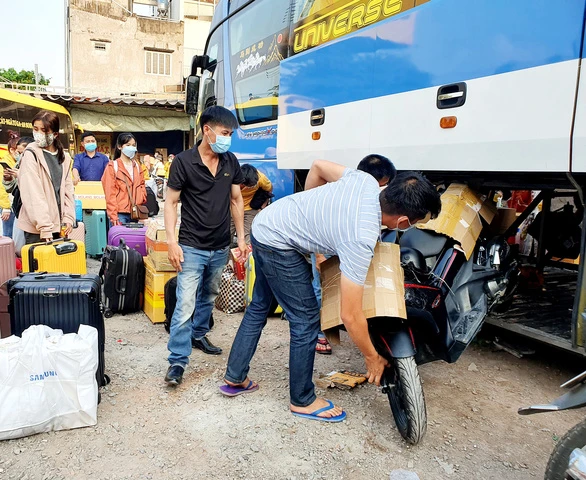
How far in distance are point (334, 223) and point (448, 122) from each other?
1322 mm

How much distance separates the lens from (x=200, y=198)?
3.00 m

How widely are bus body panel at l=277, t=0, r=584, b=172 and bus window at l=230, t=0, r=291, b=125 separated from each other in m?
0.93

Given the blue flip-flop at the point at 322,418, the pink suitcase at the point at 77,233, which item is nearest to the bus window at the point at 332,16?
the blue flip-flop at the point at 322,418

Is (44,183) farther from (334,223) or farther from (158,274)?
(334,223)

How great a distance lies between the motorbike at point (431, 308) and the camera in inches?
92.3

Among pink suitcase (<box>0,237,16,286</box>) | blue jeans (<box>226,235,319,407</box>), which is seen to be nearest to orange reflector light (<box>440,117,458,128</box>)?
blue jeans (<box>226,235,319,407</box>)

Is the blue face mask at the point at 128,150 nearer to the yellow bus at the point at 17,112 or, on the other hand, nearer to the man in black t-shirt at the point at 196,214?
the man in black t-shirt at the point at 196,214

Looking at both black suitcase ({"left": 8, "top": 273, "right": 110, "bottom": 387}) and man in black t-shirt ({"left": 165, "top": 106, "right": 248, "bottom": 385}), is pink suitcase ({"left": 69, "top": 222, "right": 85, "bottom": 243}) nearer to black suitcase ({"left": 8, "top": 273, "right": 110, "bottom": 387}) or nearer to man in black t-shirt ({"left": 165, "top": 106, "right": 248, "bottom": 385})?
black suitcase ({"left": 8, "top": 273, "right": 110, "bottom": 387})

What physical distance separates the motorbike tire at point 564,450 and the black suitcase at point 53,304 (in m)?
2.37

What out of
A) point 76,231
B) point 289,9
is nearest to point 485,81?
point 289,9

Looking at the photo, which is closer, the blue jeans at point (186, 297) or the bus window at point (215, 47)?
the blue jeans at point (186, 297)

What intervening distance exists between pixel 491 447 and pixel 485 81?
2.05 metres

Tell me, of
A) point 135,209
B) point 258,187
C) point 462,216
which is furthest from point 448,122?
point 135,209

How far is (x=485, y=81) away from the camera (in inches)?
109
